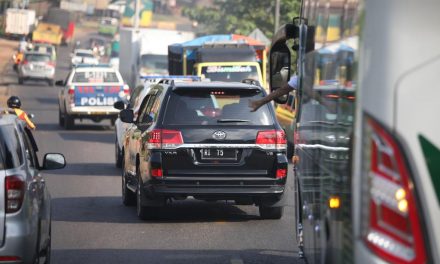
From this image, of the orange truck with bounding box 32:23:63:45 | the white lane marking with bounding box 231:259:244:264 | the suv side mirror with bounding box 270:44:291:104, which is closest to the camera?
the suv side mirror with bounding box 270:44:291:104

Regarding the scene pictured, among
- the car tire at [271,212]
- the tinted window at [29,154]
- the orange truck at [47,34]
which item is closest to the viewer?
the tinted window at [29,154]

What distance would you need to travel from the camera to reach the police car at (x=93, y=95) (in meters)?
33.3

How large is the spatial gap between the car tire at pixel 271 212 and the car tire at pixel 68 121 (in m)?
19.8

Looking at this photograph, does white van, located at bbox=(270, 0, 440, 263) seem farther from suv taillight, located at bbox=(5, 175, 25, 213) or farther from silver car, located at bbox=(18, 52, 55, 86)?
silver car, located at bbox=(18, 52, 55, 86)

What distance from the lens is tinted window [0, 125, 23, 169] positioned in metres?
8.37

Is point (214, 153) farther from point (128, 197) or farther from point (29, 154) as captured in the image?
point (29, 154)

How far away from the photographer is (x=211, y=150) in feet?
44.7

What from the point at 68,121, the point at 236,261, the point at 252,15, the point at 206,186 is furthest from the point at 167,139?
the point at 252,15

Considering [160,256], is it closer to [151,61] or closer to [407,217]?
[407,217]

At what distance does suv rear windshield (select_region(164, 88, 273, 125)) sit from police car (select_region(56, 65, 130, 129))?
19227mm

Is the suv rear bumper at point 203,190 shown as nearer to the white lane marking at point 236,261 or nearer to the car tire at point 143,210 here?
the car tire at point 143,210

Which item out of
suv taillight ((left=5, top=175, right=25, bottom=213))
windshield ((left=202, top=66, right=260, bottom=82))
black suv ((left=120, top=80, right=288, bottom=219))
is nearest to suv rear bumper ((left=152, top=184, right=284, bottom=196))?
black suv ((left=120, top=80, right=288, bottom=219))

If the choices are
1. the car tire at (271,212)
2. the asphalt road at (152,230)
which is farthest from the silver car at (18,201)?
the car tire at (271,212)

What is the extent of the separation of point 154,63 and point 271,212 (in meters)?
31.2
